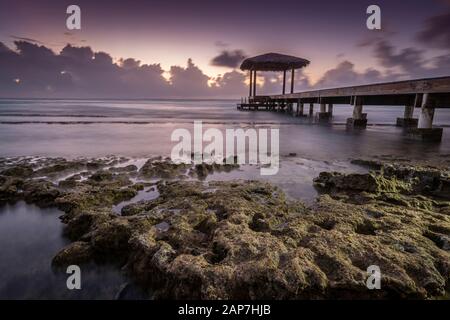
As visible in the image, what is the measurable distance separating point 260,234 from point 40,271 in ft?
7.72

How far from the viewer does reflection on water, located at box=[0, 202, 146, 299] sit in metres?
2.33

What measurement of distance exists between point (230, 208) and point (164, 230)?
0.98 meters

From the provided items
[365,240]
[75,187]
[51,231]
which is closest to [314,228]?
[365,240]

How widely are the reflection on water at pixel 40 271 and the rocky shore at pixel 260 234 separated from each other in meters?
0.14

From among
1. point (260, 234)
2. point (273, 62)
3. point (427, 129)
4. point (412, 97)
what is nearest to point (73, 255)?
point (260, 234)

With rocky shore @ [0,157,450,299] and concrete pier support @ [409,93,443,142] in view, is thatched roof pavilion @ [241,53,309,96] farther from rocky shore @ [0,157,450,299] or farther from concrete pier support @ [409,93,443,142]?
rocky shore @ [0,157,450,299]

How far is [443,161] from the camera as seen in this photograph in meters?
6.93

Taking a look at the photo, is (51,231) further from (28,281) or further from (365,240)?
(365,240)

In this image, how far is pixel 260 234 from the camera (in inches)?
112

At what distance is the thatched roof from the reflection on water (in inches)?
1455

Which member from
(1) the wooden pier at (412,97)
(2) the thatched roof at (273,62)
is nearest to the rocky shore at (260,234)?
(1) the wooden pier at (412,97)

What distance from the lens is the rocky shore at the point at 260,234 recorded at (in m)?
2.15

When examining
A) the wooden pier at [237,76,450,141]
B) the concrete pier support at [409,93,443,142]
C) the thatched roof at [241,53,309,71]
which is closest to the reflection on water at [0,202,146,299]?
the wooden pier at [237,76,450,141]

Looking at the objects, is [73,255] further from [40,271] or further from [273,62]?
[273,62]
